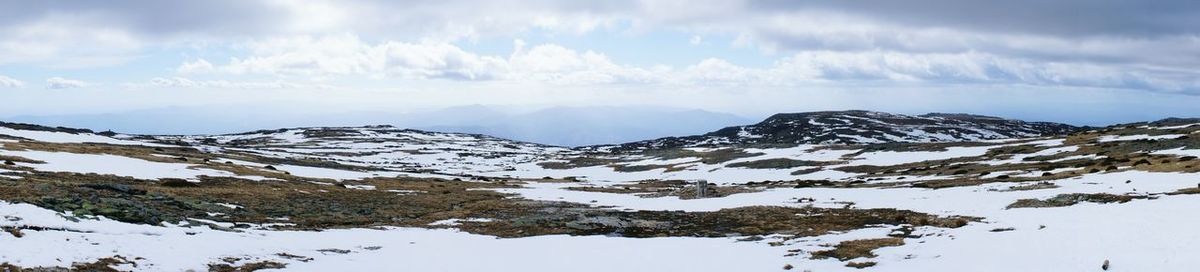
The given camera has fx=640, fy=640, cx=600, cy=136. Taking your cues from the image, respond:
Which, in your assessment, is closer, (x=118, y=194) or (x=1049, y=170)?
(x=118, y=194)

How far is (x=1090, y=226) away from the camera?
2095 centimetres

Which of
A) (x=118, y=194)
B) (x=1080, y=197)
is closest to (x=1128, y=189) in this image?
(x=1080, y=197)

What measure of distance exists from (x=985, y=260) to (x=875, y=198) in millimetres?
24373

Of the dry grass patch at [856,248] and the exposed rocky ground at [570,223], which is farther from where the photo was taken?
the dry grass patch at [856,248]

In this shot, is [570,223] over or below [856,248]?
below

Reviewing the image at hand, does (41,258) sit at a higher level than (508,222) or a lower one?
higher

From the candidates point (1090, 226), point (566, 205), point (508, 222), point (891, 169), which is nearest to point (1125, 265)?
point (1090, 226)

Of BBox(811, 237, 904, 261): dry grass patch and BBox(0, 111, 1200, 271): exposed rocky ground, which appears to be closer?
BBox(0, 111, 1200, 271): exposed rocky ground

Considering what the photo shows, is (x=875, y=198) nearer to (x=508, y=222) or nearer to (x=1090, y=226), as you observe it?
(x=1090, y=226)

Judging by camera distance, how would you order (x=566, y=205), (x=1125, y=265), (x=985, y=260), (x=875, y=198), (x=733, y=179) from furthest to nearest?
(x=733, y=179), (x=566, y=205), (x=875, y=198), (x=985, y=260), (x=1125, y=265)

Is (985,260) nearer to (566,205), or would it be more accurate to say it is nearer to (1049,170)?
(566,205)

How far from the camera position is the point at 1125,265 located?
1530cm

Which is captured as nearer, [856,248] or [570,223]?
[856,248]

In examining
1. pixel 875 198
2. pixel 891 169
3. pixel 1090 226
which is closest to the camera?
pixel 1090 226
